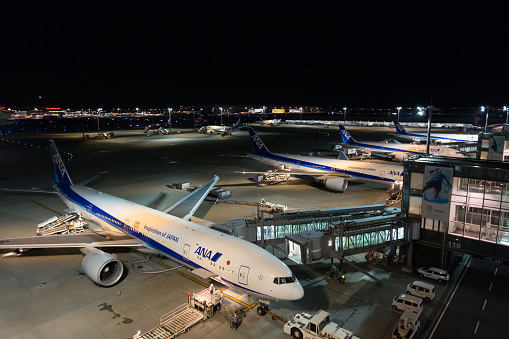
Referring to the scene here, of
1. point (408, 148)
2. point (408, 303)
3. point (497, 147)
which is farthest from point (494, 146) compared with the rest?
point (408, 303)

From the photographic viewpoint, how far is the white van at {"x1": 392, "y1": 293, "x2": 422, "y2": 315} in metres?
18.7

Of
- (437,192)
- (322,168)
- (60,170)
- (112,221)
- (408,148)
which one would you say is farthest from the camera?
(408,148)

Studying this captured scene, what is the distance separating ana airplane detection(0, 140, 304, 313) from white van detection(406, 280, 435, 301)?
8.29 meters

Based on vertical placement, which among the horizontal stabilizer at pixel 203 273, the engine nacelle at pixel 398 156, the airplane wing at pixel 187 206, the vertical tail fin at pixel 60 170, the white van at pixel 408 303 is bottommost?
the white van at pixel 408 303

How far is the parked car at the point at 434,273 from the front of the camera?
22961 mm

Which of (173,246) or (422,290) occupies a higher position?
(173,246)

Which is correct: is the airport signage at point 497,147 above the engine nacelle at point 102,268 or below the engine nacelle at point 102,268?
above

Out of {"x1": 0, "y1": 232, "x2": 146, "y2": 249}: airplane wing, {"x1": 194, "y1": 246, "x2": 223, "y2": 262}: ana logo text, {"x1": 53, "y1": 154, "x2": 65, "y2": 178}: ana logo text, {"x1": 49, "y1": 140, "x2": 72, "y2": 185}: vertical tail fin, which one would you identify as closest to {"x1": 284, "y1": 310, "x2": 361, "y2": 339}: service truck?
{"x1": 194, "y1": 246, "x2": 223, "y2": 262}: ana logo text

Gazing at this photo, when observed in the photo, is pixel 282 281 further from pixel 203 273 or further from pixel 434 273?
pixel 434 273

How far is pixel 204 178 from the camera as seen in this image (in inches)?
2127

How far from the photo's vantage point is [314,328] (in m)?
16.4

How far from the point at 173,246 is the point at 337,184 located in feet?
91.5

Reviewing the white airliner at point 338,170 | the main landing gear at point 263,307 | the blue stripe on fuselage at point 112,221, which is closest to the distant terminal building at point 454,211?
the main landing gear at point 263,307

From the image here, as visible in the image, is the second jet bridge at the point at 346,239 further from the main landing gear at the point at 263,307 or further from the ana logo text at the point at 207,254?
the ana logo text at the point at 207,254
